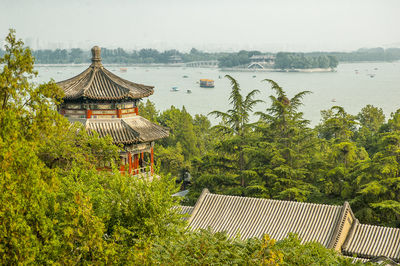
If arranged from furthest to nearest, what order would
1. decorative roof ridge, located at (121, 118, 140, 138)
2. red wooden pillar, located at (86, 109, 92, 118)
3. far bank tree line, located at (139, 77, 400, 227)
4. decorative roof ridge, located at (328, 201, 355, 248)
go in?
far bank tree line, located at (139, 77, 400, 227) → red wooden pillar, located at (86, 109, 92, 118) → decorative roof ridge, located at (121, 118, 140, 138) → decorative roof ridge, located at (328, 201, 355, 248)

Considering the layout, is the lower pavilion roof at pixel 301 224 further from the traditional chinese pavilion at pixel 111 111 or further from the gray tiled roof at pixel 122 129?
the gray tiled roof at pixel 122 129

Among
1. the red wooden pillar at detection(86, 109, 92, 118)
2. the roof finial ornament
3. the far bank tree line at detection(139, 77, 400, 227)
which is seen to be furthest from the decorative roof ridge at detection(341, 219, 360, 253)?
the roof finial ornament

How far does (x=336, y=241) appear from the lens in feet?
58.3

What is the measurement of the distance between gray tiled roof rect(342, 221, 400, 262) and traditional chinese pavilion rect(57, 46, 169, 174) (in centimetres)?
744

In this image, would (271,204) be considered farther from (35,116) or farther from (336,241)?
(35,116)

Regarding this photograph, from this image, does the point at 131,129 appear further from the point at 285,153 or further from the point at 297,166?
the point at 297,166

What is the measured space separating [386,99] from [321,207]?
86666 mm

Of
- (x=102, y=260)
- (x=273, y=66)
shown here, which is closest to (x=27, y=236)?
(x=102, y=260)

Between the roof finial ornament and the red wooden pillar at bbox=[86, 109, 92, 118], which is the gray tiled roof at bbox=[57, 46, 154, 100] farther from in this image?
the red wooden pillar at bbox=[86, 109, 92, 118]

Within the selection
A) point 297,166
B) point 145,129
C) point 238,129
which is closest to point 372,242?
point 297,166

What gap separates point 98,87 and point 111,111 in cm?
102

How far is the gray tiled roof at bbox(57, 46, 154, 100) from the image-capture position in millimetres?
19587

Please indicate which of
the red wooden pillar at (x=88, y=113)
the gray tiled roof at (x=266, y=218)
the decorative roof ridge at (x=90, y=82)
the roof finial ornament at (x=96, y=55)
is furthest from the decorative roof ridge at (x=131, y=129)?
the gray tiled roof at (x=266, y=218)

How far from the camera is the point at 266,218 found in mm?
19062
